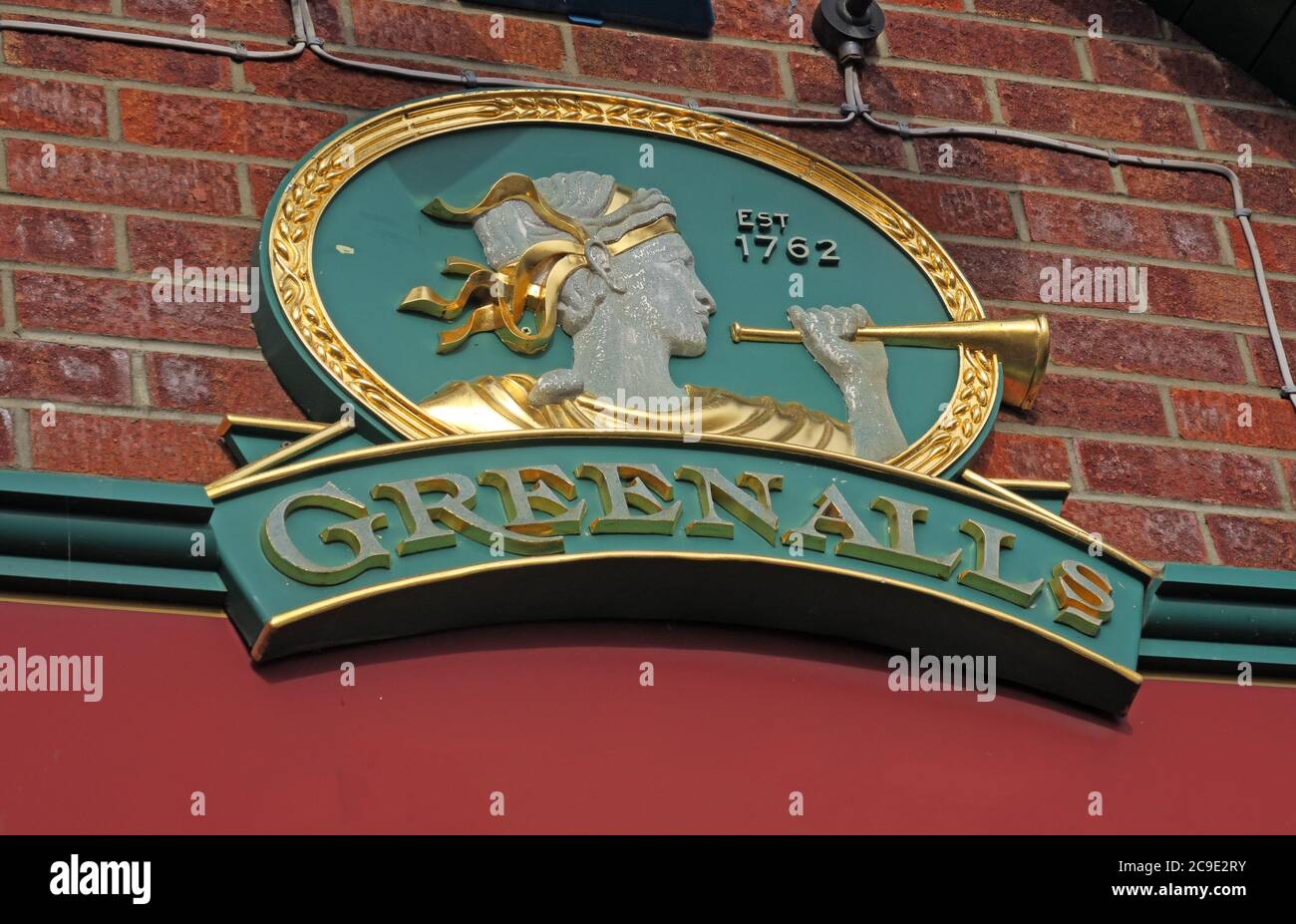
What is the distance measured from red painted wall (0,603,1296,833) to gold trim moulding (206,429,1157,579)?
20cm

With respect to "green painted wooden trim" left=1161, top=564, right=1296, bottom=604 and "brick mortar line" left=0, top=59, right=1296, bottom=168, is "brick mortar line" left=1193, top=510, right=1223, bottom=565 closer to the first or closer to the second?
"green painted wooden trim" left=1161, top=564, right=1296, bottom=604

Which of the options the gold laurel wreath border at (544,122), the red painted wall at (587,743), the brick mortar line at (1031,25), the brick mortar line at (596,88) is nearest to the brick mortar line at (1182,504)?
the gold laurel wreath border at (544,122)

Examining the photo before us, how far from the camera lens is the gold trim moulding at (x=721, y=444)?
3.06 m

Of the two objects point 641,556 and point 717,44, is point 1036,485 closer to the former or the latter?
point 641,556

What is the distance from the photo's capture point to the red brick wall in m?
3.24

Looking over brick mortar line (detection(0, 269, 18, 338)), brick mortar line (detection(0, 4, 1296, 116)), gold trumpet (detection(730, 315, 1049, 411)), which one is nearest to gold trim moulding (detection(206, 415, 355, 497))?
brick mortar line (detection(0, 269, 18, 338))

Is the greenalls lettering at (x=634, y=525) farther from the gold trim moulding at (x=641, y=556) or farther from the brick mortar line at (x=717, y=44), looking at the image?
the brick mortar line at (x=717, y=44)

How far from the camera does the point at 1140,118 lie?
13.7ft

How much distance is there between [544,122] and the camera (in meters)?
3.68

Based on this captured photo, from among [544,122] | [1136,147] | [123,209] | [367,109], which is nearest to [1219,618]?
[1136,147]

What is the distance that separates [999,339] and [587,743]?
1048 millimetres

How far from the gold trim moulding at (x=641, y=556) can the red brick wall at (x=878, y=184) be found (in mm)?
321

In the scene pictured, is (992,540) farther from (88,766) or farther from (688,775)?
(88,766)
